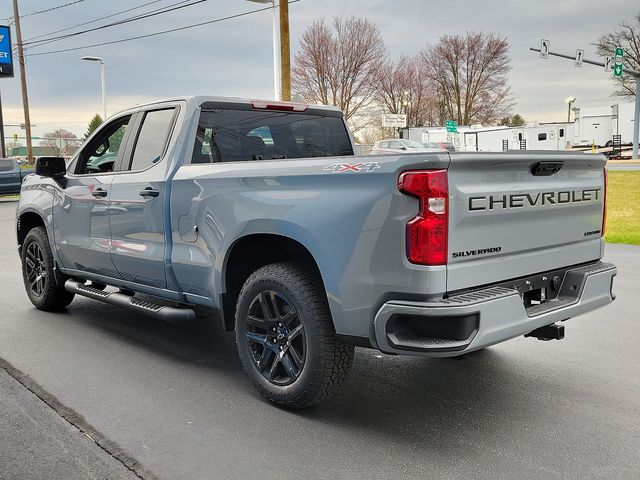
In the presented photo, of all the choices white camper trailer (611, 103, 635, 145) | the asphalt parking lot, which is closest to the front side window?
the asphalt parking lot

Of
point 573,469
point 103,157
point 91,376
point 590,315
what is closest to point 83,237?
point 103,157

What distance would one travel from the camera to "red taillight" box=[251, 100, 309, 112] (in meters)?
5.10

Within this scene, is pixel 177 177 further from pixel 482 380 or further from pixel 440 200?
pixel 482 380

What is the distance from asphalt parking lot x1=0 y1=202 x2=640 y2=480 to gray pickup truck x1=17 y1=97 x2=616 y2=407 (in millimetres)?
395

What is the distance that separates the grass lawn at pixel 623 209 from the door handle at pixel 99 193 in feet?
29.3

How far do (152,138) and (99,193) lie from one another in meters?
0.72

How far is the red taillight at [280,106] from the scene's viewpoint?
5.10 meters

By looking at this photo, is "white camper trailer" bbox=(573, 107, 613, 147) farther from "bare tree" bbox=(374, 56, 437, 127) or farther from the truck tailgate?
the truck tailgate

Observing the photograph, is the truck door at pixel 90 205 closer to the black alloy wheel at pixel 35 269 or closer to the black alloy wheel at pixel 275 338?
the black alloy wheel at pixel 35 269

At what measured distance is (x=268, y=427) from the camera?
3691mm

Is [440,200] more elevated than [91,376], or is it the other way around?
[440,200]

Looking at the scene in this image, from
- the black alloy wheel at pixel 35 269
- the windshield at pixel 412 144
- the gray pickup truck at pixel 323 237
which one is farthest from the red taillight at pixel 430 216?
the windshield at pixel 412 144

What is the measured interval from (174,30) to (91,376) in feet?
92.2

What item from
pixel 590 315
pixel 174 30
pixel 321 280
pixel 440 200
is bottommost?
pixel 590 315
